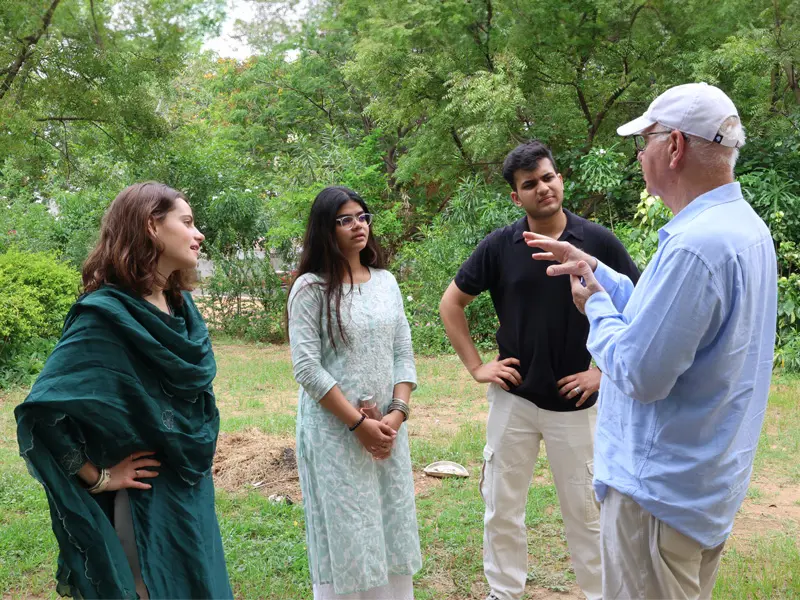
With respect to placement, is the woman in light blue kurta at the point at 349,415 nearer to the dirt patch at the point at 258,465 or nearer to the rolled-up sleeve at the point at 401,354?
the rolled-up sleeve at the point at 401,354

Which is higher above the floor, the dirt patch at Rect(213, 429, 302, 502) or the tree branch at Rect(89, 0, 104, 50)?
the tree branch at Rect(89, 0, 104, 50)

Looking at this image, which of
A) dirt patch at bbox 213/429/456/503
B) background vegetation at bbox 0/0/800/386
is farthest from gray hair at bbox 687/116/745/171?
background vegetation at bbox 0/0/800/386

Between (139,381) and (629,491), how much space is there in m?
1.49

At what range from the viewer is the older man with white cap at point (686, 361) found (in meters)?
1.96

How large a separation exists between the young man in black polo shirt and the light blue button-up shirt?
47.0 inches

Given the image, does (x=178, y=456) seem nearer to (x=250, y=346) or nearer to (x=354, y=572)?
(x=354, y=572)

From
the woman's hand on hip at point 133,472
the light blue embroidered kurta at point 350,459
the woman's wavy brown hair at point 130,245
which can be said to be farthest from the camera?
the light blue embroidered kurta at point 350,459

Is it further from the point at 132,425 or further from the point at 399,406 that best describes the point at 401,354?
the point at 132,425

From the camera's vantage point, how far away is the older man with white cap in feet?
6.45

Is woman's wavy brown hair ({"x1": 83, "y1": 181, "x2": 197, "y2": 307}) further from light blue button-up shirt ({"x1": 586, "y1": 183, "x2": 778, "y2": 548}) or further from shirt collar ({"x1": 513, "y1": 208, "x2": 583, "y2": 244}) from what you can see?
shirt collar ({"x1": 513, "y1": 208, "x2": 583, "y2": 244})

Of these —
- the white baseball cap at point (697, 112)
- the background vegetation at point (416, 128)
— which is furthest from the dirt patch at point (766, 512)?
the background vegetation at point (416, 128)

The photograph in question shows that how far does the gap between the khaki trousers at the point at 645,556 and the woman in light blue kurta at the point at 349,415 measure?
3.67 ft

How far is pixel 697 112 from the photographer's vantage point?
2.03 m

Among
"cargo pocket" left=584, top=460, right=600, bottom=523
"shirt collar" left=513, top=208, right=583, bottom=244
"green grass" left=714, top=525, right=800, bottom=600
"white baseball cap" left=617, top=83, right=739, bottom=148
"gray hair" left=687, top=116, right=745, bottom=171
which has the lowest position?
"green grass" left=714, top=525, right=800, bottom=600
